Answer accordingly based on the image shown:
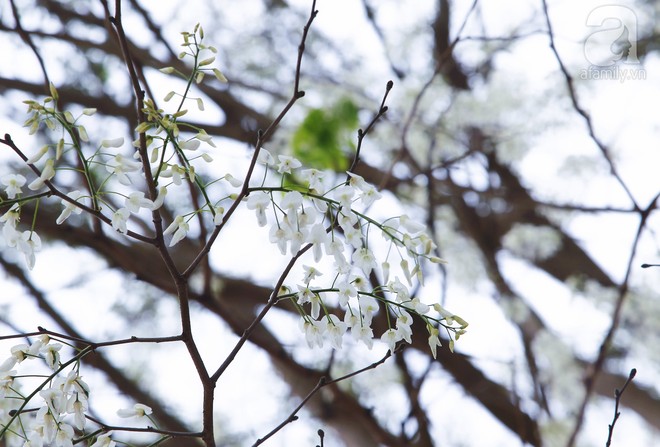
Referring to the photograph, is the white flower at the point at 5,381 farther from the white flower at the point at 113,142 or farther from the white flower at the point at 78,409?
the white flower at the point at 113,142

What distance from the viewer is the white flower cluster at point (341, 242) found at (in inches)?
17.8

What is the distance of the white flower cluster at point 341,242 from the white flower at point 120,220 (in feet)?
0.30

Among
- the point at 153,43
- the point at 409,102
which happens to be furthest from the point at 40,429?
→ the point at 153,43

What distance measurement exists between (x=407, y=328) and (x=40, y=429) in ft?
0.91

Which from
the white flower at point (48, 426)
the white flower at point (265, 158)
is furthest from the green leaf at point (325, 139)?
the white flower at point (48, 426)

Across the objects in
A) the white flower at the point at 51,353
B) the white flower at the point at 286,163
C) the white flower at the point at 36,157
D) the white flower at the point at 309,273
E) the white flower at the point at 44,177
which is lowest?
the white flower at the point at 51,353

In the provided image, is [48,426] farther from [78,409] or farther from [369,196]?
[369,196]

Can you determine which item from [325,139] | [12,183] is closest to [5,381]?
[12,183]

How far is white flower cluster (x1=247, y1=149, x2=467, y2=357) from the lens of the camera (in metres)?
0.45

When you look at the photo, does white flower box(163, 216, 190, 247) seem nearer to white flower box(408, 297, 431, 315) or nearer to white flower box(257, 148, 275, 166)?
white flower box(257, 148, 275, 166)

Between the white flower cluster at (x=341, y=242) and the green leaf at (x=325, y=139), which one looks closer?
the white flower cluster at (x=341, y=242)

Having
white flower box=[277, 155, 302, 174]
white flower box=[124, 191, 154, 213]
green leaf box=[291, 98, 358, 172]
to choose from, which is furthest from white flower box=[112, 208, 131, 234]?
green leaf box=[291, 98, 358, 172]

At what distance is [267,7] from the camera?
222cm

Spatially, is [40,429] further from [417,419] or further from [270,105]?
[270,105]
